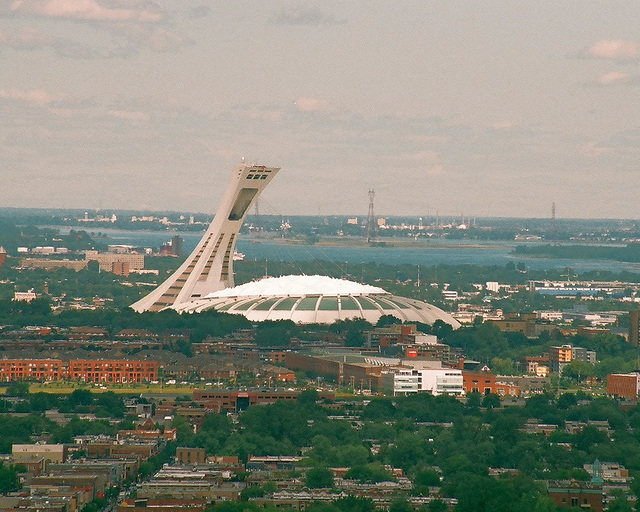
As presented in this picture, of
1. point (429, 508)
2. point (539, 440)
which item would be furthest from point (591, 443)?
point (429, 508)

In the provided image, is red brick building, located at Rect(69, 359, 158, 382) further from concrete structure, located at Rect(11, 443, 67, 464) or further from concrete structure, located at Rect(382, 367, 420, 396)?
concrete structure, located at Rect(11, 443, 67, 464)

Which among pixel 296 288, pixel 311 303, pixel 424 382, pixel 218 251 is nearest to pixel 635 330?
pixel 311 303

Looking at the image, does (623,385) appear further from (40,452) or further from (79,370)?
(40,452)

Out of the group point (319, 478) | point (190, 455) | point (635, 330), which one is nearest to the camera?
point (319, 478)

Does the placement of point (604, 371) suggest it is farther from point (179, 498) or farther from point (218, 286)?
point (179, 498)

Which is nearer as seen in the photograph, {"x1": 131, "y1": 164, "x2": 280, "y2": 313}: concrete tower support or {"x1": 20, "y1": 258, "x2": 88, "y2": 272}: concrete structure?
{"x1": 131, "y1": 164, "x2": 280, "y2": 313}: concrete tower support

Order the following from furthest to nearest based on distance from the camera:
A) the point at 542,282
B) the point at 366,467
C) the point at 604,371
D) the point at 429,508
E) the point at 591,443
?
the point at 542,282, the point at 604,371, the point at 591,443, the point at 366,467, the point at 429,508

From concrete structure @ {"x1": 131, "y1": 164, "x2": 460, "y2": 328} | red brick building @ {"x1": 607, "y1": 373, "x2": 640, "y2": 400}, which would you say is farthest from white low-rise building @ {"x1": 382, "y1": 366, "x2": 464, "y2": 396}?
concrete structure @ {"x1": 131, "y1": 164, "x2": 460, "y2": 328}
